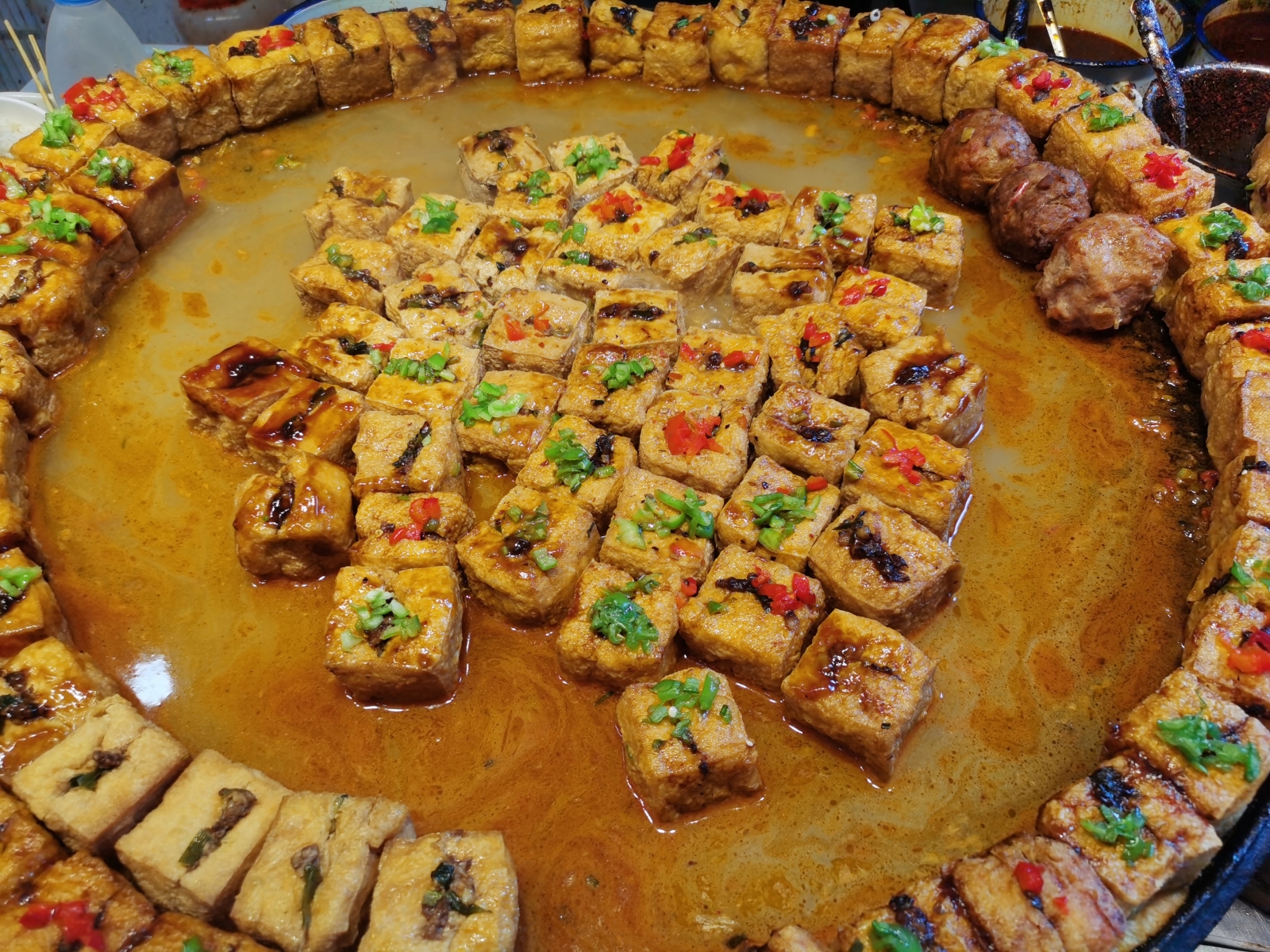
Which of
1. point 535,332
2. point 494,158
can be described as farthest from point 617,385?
point 494,158

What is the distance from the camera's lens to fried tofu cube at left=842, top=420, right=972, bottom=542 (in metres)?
5.01

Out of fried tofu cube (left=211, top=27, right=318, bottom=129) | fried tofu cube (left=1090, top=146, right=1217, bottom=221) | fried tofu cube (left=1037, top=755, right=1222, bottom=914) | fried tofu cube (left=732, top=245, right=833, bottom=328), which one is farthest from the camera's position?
fried tofu cube (left=211, top=27, right=318, bottom=129)

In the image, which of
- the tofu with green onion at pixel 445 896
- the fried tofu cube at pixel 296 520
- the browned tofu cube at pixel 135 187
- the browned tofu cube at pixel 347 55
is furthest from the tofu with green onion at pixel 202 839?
the browned tofu cube at pixel 347 55

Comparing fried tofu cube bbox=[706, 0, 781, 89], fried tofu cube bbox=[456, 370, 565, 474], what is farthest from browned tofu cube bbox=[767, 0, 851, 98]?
fried tofu cube bbox=[456, 370, 565, 474]

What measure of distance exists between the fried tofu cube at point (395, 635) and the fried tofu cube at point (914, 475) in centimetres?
235

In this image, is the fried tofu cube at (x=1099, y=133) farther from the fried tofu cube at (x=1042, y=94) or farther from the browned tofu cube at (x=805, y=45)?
the browned tofu cube at (x=805, y=45)

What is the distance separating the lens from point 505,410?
5.56 metres

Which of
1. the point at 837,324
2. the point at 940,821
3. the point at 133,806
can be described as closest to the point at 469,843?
the point at 133,806

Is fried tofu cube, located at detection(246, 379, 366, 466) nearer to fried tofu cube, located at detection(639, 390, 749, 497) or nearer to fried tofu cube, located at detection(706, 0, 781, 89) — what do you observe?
fried tofu cube, located at detection(639, 390, 749, 497)

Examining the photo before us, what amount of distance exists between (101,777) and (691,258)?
4.54 metres

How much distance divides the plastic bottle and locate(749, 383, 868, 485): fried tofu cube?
265 inches

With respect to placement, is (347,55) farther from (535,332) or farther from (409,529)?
(409,529)

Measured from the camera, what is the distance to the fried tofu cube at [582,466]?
17.1 feet

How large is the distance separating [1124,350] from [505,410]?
411cm
